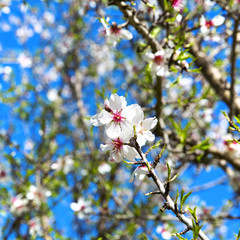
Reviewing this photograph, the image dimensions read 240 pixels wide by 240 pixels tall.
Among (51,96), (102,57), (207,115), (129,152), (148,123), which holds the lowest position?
(129,152)

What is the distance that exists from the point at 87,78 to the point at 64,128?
4.83 feet

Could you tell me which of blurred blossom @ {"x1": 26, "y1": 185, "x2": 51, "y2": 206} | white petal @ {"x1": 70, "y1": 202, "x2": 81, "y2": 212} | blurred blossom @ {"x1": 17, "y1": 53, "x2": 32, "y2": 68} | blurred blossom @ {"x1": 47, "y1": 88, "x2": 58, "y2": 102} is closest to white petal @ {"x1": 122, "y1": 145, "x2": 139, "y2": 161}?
white petal @ {"x1": 70, "y1": 202, "x2": 81, "y2": 212}

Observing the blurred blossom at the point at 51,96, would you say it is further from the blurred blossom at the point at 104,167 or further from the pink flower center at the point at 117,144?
the pink flower center at the point at 117,144

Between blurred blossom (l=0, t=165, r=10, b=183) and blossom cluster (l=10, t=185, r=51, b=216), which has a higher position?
blurred blossom (l=0, t=165, r=10, b=183)

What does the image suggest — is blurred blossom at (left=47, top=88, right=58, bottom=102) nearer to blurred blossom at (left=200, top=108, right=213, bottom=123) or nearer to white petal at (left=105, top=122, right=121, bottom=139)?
blurred blossom at (left=200, top=108, right=213, bottom=123)

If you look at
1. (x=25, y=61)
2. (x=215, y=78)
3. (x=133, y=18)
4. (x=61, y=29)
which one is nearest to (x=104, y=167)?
(x=215, y=78)

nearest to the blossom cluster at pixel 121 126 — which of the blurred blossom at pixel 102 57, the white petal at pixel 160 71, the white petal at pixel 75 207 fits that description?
the white petal at pixel 160 71

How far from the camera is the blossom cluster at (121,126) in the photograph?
31.8 inches

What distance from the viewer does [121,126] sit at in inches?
32.0

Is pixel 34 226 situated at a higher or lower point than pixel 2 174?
lower

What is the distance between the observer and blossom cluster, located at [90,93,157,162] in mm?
808

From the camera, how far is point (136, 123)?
0.83 metres

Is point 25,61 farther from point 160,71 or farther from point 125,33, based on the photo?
point 160,71

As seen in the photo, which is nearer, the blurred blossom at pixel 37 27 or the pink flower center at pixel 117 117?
the pink flower center at pixel 117 117
